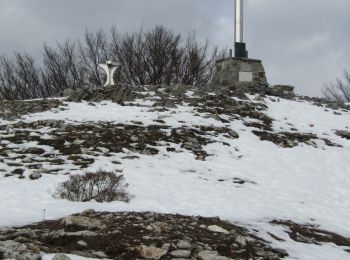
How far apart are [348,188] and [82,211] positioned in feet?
20.7

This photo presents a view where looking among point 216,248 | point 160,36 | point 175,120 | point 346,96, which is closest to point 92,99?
point 175,120

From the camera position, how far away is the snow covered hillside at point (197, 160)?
6938 mm

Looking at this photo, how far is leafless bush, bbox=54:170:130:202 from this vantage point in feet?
23.9

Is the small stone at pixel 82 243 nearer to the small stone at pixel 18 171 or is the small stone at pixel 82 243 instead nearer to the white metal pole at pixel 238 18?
the small stone at pixel 18 171

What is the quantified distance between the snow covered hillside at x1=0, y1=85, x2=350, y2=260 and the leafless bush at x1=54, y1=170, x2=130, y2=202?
0.86 ft

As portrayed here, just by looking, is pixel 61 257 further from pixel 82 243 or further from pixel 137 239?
pixel 137 239

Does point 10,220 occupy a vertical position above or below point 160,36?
below

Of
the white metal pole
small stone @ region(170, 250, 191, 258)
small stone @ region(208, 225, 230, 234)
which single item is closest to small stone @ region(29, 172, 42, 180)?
small stone @ region(208, 225, 230, 234)

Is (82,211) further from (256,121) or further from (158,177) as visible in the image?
(256,121)

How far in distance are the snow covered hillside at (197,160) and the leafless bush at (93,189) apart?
0.86 feet

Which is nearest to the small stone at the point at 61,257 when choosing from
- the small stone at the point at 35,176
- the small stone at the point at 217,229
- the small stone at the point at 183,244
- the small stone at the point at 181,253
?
the small stone at the point at 181,253

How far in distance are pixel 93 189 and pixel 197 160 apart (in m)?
3.53

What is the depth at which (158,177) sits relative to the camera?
29.8 feet

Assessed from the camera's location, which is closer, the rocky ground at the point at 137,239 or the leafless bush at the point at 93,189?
the rocky ground at the point at 137,239
